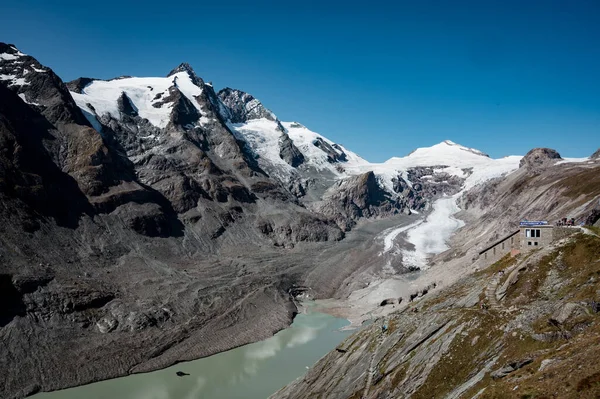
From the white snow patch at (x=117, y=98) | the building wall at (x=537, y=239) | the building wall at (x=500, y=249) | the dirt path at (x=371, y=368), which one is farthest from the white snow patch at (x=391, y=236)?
the dirt path at (x=371, y=368)

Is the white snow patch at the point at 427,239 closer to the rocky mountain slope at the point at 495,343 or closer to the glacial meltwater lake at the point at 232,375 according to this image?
the glacial meltwater lake at the point at 232,375

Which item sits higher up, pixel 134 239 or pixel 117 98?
pixel 117 98

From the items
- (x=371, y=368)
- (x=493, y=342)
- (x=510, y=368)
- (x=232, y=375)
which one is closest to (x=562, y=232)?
(x=493, y=342)

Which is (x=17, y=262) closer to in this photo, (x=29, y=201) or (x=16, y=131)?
(x=29, y=201)

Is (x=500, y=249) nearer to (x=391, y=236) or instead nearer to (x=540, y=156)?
(x=391, y=236)

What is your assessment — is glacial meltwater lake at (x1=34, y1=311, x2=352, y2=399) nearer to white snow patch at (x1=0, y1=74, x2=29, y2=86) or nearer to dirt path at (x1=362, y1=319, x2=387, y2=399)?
dirt path at (x1=362, y1=319, x2=387, y2=399)

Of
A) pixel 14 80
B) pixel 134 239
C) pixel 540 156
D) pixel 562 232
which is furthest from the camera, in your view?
pixel 540 156

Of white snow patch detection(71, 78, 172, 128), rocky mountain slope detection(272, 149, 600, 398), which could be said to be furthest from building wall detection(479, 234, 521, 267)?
white snow patch detection(71, 78, 172, 128)
